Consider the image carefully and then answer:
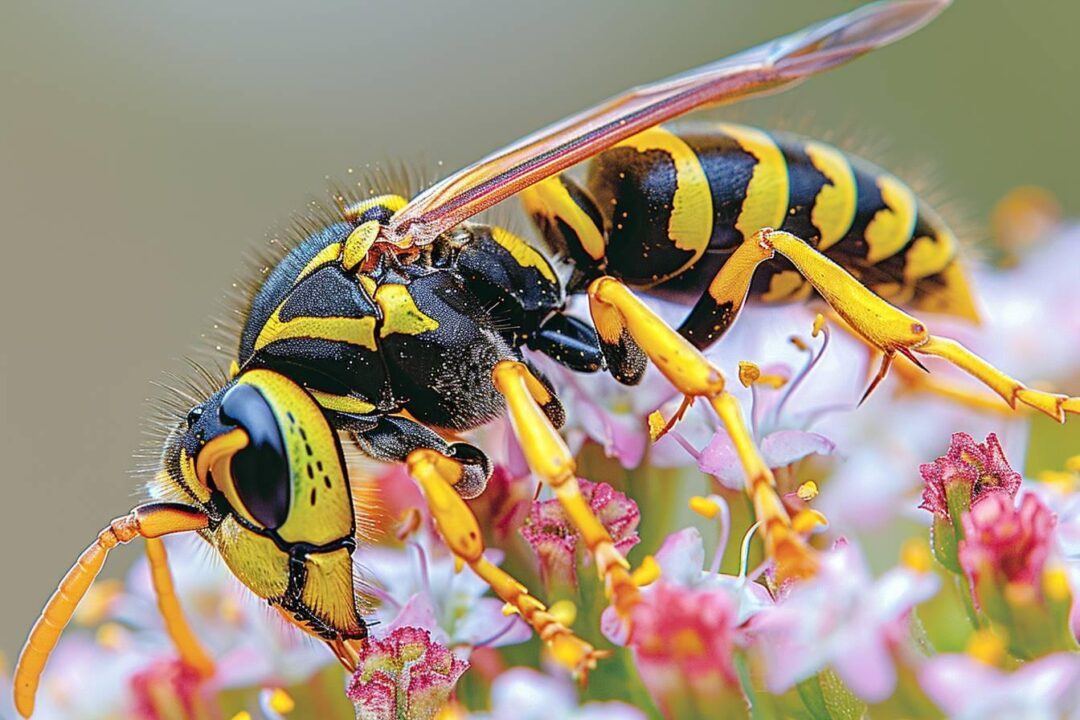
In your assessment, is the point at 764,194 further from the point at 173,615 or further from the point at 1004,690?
the point at 173,615

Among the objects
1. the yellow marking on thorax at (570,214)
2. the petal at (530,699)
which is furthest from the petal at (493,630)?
the yellow marking on thorax at (570,214)

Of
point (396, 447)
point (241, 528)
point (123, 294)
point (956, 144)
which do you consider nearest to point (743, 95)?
point (396, 447)

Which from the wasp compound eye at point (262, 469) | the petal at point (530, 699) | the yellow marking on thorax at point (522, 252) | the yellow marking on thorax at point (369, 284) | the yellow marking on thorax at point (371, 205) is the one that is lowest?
the petal at point (530, 699)

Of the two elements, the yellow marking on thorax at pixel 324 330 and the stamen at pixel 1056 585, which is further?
the yellow marking on thorax at pixel 324 330

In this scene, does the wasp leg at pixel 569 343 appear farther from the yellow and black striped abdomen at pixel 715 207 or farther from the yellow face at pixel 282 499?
the yellow face at pixel 282 499

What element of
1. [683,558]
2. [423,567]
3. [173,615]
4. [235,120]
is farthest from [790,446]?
[235,120]

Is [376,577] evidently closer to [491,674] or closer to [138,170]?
[491,674]
